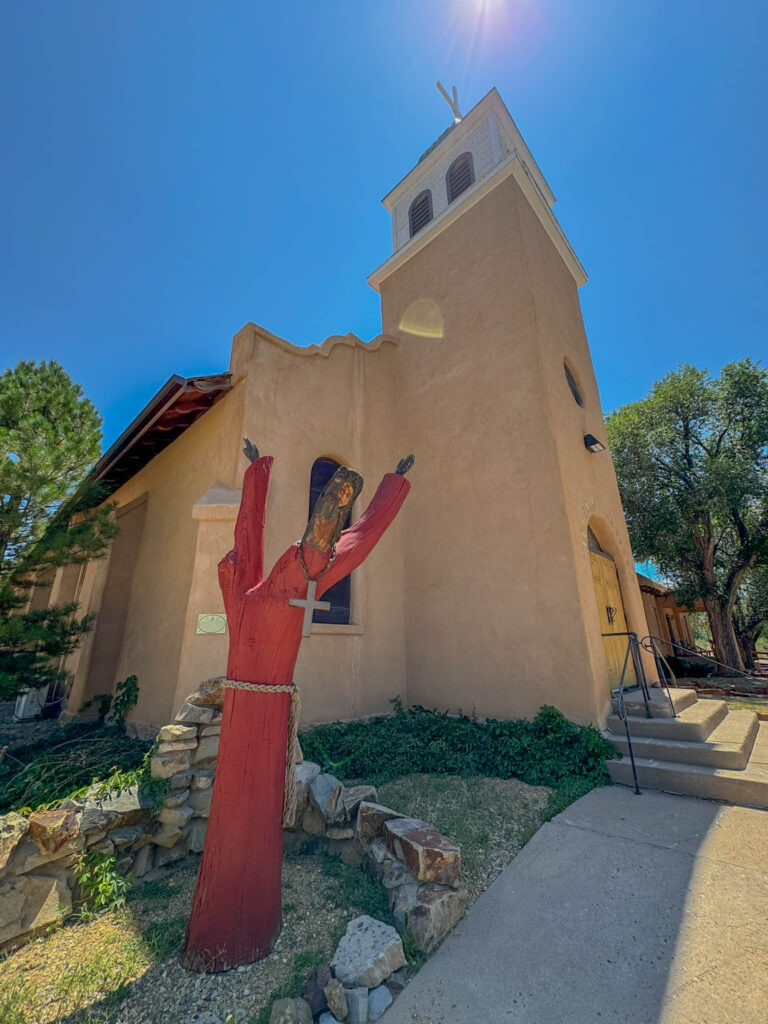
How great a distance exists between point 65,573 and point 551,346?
12.2 metres

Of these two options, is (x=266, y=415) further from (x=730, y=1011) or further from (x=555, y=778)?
(x=730, y=1011)

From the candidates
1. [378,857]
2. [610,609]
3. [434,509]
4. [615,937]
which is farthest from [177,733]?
[610,609]

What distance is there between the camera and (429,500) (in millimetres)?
7992

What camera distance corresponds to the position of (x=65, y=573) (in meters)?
10.5

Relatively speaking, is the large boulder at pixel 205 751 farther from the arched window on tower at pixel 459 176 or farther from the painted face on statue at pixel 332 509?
the arched window on tower at pixel 459 176

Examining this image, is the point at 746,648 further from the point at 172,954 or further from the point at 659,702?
the point at 172,954

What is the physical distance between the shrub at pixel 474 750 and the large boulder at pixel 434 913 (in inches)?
82.5

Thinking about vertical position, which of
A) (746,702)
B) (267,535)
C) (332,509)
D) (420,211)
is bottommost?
(746,702)

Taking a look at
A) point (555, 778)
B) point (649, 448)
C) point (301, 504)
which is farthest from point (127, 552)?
point (649, 448)

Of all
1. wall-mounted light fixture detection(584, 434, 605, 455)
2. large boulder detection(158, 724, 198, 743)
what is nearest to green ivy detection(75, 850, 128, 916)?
large boulder detection(158, 724, 198, 743)

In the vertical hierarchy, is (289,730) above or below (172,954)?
above

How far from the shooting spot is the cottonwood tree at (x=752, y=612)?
55.5 feet

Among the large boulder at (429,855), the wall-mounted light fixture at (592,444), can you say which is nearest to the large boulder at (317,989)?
the large boulder at (429,855)

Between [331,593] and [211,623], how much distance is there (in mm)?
2098
